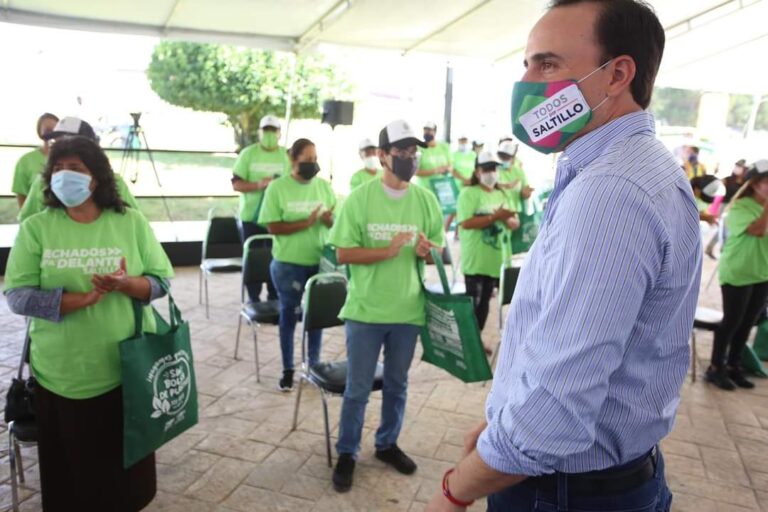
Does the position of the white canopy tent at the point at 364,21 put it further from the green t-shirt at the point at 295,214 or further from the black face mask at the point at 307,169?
the green t-shirt at the point at 295,214

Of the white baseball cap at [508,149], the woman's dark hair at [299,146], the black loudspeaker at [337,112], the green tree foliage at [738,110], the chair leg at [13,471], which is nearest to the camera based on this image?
the chair leg at [13,471]

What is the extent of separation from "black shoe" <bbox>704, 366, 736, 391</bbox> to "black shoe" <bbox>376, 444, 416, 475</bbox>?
9.36 feet

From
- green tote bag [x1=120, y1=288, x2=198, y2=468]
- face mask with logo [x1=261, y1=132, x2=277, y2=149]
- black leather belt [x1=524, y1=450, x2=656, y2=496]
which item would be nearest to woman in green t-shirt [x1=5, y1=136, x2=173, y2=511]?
green tote bag [x1=120, y1=288, x2=198, y2=468]

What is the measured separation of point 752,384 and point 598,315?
478 cm

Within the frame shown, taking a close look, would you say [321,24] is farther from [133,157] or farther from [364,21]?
[133,157]

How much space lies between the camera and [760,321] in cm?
549

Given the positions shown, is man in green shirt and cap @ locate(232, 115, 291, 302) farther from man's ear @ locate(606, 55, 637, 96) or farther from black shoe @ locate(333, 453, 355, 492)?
man's ear @ locate(606, 55, 637, 96)

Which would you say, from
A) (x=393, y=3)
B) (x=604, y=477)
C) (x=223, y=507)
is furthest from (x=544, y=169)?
(x=604, y=477)

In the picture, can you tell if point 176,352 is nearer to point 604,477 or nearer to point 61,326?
point 61,326

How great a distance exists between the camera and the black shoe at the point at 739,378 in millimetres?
4777

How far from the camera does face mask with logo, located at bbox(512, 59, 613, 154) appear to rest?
1.10m

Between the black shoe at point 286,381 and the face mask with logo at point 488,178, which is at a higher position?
the face mask with logo at point 488,178

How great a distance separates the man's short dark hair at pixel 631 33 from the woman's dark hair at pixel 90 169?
206 cm

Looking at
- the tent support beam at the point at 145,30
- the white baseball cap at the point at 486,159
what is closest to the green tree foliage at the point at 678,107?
the tent support beam at the point at 145,30
